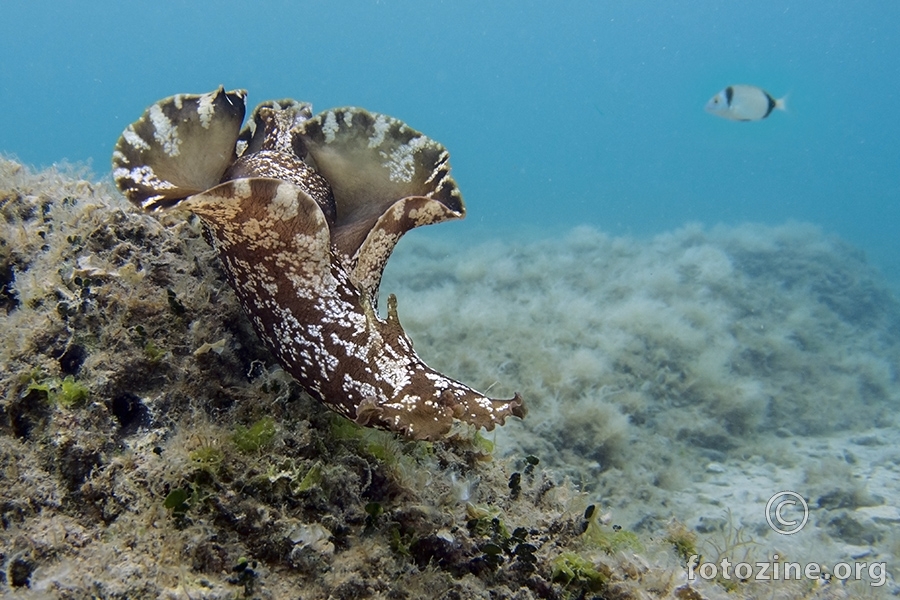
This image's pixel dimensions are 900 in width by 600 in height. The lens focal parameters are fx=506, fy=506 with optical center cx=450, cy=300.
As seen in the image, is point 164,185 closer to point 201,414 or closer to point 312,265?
point 312,265

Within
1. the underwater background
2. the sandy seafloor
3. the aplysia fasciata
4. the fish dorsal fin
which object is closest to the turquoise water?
the underwater background

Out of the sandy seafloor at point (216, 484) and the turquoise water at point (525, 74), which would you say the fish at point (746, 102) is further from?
the turquoise water at point (525, 74)

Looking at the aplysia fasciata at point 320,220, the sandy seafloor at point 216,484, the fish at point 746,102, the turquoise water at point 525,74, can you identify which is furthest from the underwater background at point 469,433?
the turquoise water at point 525,74

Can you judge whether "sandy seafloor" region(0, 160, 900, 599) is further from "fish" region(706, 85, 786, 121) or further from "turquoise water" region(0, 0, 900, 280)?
A: "turquoise water" region(0, 0, 900, 280)

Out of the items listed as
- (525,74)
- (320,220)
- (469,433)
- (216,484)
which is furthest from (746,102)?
(525,74)

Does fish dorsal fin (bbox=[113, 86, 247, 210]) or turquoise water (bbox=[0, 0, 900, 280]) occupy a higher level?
turquoise water (bbox=[0, 0, 900, 280])

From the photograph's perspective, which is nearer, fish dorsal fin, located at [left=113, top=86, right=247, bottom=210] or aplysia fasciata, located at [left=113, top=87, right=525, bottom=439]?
aplysia fasciata, located at [left=113, top=87, right=525, bottom=439]
